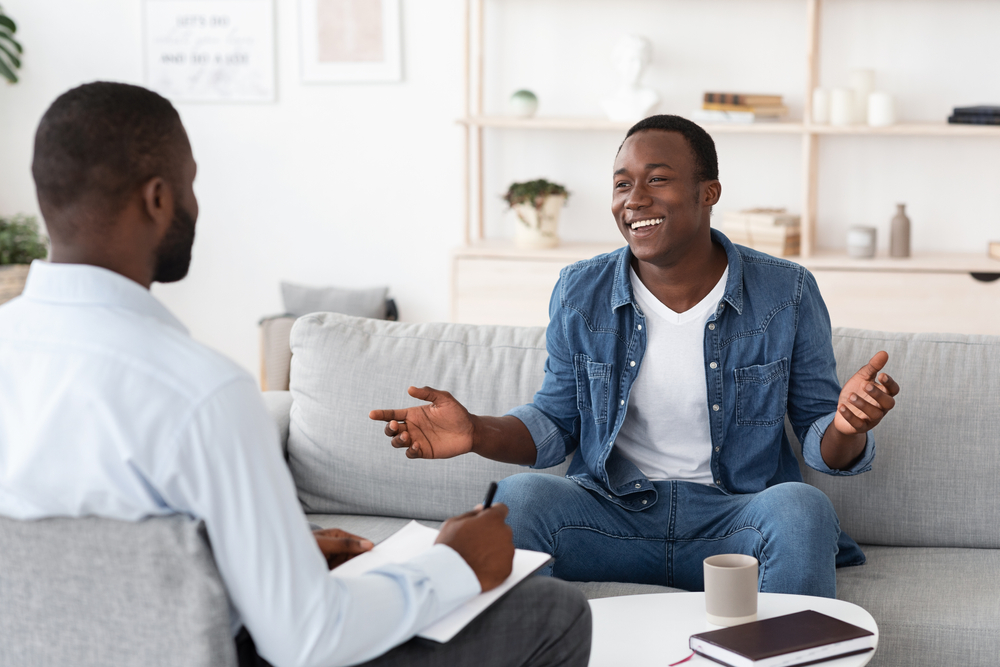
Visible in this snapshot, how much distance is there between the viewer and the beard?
974 mm

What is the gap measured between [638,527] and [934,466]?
58cm

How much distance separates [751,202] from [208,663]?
312cm

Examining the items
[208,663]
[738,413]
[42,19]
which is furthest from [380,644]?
[42,19]

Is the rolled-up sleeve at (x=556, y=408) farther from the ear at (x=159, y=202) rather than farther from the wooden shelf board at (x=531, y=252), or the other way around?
the wooden shelf board at (x=531, y=252)

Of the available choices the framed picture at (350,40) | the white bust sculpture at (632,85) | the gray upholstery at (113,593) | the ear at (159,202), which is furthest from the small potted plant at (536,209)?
the gray upholstery at (113,593)

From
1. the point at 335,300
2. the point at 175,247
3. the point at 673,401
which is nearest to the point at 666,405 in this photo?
the point at 673,401

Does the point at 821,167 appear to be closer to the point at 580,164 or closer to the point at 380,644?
the point at 580,164

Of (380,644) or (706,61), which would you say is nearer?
(380,644)

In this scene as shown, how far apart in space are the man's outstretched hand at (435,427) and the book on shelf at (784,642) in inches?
21.9

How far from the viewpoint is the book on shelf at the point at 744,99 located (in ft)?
11.1

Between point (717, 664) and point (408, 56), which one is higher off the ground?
point (408, 56)

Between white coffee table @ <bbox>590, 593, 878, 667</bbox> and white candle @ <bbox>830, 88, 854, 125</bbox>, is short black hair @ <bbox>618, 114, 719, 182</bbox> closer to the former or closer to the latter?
white coffee table @ <bbox>590, 593, 878, 667</bbox>

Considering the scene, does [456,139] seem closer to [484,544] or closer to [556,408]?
[556,408]

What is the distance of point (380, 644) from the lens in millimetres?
966
